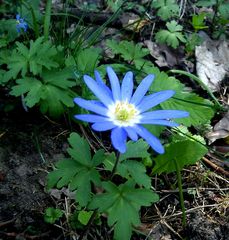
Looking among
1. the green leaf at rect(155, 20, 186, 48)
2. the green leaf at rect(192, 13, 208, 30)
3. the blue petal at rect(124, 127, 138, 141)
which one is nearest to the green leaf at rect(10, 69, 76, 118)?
the blue petal at rect(124, 127, 138, 141)

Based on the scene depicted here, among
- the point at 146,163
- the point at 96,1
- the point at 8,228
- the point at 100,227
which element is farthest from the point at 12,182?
the point at 96,1

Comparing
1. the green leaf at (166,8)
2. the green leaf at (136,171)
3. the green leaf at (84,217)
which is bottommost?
the green leaf at (84,217)

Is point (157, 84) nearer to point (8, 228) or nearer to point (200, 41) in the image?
point (200, 41)

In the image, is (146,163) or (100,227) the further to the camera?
(146,163)

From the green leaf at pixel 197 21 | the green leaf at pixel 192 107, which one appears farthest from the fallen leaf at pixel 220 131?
the green leaf at pixel 197 21

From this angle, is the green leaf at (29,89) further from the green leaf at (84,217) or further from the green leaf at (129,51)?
the green leaf at (129,51)
